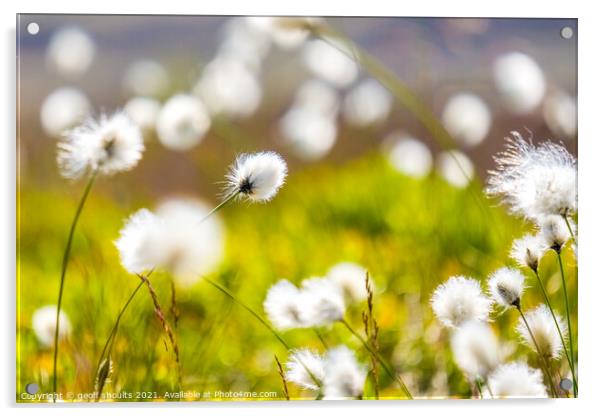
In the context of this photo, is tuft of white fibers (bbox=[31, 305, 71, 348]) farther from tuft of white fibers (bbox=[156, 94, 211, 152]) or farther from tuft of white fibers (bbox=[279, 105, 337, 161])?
tuft of white fibers (bbox=[279, 105, 337, 161])

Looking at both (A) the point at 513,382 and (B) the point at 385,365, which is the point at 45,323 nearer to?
(B) the point at 385,365

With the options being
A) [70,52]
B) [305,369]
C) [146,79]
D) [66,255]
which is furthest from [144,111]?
[305,369]

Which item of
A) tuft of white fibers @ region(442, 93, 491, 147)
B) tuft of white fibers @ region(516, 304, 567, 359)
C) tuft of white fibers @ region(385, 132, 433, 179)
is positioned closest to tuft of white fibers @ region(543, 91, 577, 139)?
tuft of white fibers @ region(442, 93, 491, 147)

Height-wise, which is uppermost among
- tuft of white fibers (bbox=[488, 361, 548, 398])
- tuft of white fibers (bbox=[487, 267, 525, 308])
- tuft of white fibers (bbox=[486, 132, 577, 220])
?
tuft of white fibers (bbox=[486, 132, 577, 220])

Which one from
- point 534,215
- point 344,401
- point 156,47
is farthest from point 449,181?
point 156,47

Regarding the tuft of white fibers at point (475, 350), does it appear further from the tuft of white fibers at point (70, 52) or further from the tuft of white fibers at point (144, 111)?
the tuft of white fibers at point (70, 52)

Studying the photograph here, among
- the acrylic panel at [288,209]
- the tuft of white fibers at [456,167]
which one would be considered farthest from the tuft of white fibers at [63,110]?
the tuft of white fibers at [456,167]
